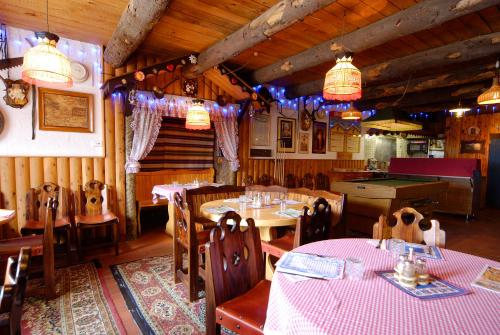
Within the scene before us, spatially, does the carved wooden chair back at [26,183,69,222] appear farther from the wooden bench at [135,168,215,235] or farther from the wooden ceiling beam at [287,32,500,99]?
the wooden ceiling beam at [287,32,500,99]

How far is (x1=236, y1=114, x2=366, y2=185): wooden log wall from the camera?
6277 mm

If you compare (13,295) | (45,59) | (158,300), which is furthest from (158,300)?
(45,59)

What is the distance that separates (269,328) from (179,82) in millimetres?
4932

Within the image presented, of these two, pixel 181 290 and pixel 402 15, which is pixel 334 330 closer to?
pixel 181 290

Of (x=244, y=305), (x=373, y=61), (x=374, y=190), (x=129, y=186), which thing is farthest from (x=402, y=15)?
(x=129, y=186)

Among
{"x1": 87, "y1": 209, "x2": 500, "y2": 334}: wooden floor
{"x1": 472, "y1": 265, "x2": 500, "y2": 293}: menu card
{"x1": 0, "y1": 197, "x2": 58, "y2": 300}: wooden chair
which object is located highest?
{"x1": 472, "y1": 265, "x2": 500, "y2": 293}: menu card

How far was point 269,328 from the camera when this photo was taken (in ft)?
3.96

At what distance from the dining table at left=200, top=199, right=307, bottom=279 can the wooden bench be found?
2.15 metres

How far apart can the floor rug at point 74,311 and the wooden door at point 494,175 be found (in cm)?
1032

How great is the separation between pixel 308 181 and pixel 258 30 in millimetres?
4888

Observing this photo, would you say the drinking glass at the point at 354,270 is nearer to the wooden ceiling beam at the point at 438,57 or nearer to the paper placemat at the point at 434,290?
the paper placemat at the point at 434,290

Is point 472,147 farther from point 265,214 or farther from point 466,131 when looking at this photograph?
point 265,214

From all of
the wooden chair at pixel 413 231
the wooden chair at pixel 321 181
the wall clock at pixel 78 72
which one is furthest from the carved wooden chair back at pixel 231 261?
the wooden chair at pixel 321 181

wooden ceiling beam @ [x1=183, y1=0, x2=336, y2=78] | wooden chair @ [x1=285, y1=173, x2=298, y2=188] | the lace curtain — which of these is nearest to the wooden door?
wooden chair @ [x1=285, y1=173, x2=298, y2=188]
